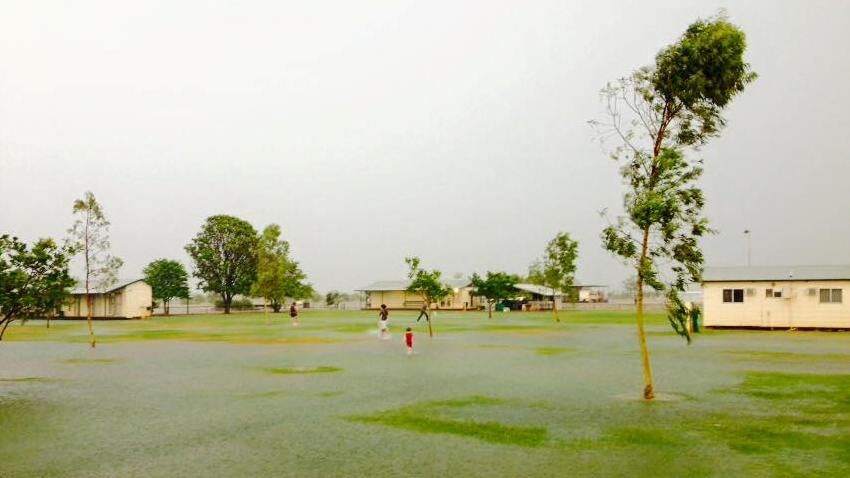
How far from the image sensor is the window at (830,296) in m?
48.8

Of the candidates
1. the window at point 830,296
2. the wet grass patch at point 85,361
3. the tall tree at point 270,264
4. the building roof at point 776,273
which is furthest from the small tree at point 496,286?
the wet grass patch at point 85,361

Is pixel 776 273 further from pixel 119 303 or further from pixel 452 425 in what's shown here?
pixel 119 303

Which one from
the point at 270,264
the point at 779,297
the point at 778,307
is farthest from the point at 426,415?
the point at 270,264

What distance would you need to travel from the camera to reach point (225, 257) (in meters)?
113

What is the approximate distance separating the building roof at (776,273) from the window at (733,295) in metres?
0.95

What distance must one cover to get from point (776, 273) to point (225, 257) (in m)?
86.4

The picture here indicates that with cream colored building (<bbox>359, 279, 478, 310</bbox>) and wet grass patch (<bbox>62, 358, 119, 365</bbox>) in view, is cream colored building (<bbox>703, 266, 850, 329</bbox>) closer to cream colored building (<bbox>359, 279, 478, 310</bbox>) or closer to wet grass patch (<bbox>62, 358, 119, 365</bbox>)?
wet grass patch (<bbox>62, 358, 119, 365</bbox>)

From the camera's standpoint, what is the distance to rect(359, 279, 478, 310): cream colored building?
114 meters

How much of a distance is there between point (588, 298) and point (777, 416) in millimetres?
143413

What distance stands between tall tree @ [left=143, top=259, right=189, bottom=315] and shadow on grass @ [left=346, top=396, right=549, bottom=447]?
98.9 m

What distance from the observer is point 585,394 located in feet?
65.7

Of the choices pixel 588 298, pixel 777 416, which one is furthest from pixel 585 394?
pixel 588 298

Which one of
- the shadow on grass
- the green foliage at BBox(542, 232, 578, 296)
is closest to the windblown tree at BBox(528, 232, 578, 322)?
the green foliage at BBox(542, 232, 578, 296)

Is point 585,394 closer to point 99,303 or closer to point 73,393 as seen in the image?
point 73,393
